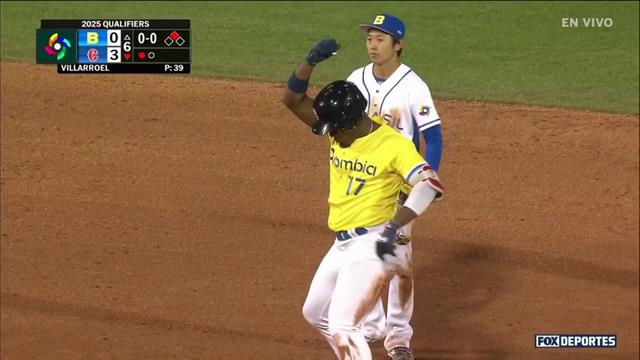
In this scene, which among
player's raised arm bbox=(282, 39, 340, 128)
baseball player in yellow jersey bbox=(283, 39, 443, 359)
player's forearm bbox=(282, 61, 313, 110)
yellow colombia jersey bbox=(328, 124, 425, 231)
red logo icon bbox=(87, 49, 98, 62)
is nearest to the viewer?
baseball player in yellow jersey bbox=(283, 39, 443, 359)

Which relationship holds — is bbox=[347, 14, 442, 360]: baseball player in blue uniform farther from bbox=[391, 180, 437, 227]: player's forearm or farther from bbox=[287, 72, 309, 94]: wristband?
bbox=[391, 180, 437, 227]: player's forearm

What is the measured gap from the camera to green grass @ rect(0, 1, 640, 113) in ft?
50.6

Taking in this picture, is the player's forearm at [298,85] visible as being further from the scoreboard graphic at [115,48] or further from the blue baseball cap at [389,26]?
the scoreboard graphic at [115,48]

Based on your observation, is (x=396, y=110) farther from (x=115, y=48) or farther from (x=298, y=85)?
(x=115, y=48)

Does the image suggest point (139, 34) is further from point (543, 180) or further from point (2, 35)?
point (543, 180)

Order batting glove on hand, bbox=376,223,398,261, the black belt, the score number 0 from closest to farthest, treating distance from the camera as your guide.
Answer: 1. batting glove on hand, bbox=376,223,398,261
2. the black belt
3. the score number 0

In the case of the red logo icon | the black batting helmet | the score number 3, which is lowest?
the score number 3

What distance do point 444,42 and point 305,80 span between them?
362 inches

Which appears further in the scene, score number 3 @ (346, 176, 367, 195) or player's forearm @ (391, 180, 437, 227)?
score number 3 @ (346, 176, 367, 195)

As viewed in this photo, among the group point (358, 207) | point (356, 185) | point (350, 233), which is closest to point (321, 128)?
point (356, 185)

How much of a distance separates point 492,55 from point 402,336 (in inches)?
336

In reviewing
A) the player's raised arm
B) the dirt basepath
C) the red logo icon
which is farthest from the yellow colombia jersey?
the red logo icon

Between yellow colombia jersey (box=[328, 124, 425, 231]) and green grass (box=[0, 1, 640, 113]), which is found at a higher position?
green grass (box=[0, 1, 640, 113])

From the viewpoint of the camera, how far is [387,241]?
7.41 meters
